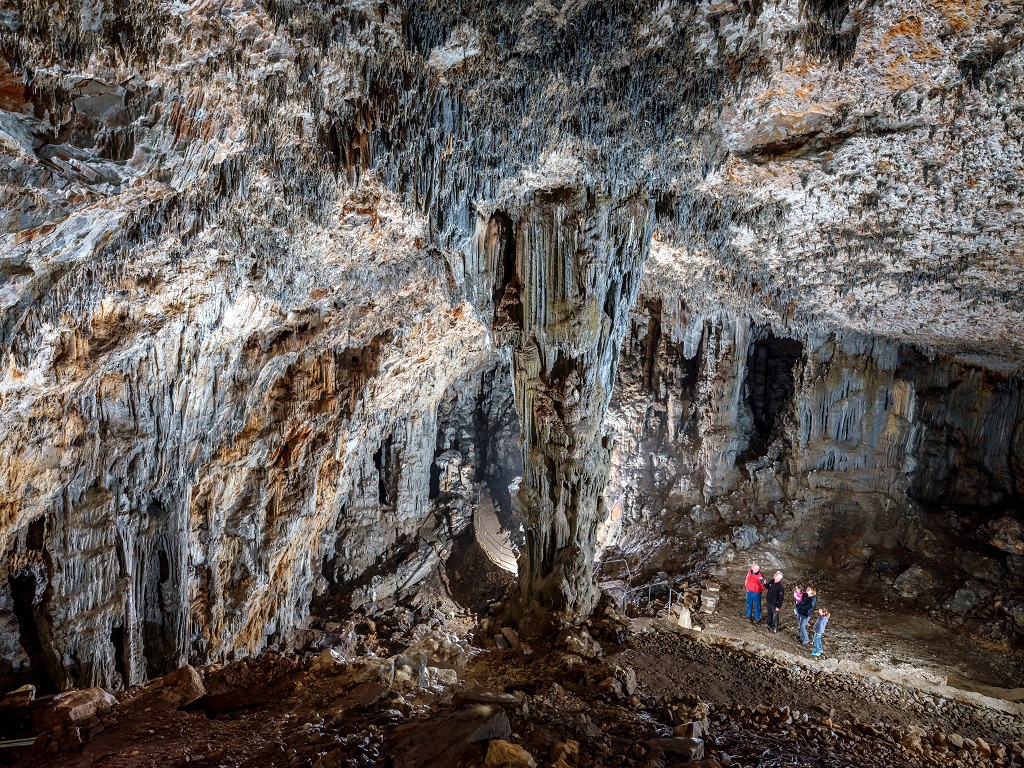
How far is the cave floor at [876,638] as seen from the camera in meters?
7.64

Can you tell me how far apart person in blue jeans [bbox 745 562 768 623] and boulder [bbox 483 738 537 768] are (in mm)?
6876

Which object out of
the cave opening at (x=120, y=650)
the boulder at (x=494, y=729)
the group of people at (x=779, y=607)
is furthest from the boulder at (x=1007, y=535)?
the cave opening at (x=120, y=650)

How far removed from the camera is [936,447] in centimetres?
1327

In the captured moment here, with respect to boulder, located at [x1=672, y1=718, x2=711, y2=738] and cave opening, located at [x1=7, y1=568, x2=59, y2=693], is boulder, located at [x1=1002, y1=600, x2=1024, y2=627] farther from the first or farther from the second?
cave opening, located at [x1=7, y1=568, x2=59, y2=693]

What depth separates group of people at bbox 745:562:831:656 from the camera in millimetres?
8102

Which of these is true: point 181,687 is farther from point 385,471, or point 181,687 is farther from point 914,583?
point 914,583

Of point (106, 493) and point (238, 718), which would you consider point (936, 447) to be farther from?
point (106, 493)

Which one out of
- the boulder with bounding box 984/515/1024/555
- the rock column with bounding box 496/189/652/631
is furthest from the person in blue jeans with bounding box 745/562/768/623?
the boulder with bounding box 984/515/1024/555

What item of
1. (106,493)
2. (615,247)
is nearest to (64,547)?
(106,493)

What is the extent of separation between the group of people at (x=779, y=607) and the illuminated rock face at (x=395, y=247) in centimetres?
306

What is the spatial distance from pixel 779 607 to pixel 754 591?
1.29 feet

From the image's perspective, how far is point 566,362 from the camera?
24.5 ft

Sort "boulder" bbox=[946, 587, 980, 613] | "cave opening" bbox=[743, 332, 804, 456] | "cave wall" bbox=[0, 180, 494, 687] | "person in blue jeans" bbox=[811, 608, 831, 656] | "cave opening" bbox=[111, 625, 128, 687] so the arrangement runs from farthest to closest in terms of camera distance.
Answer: "cave opening" bbox=[743, 332, 804, 456], "boulder" bbox=[946, 587, 980, 613], "person in blue jeans" bbox=[811, 608, 831, 656], "cave opening" bbox=[111, 625, 128, 687], "cave wall" bbox=[0, 180, 494, 687]

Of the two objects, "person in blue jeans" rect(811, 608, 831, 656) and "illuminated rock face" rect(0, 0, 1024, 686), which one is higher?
"illuminated rock face" rect(0, 0, 1024, 686)
